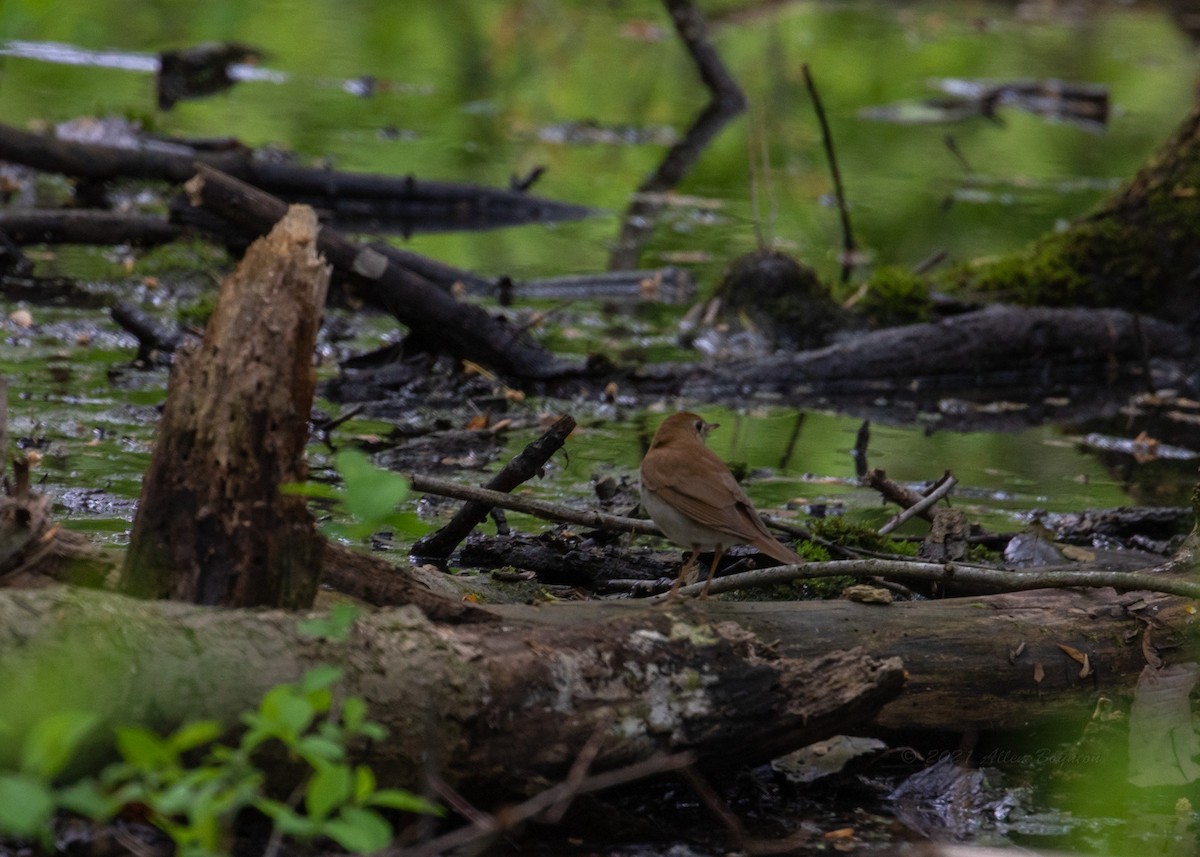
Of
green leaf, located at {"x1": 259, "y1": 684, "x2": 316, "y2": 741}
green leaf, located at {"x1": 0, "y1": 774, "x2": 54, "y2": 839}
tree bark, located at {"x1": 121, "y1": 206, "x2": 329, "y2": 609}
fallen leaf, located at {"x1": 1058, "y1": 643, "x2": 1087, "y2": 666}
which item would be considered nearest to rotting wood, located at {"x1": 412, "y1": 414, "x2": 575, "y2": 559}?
tree bark, located at {"x1": 121, "y1": 206, "x2": 329, "y2": 609}

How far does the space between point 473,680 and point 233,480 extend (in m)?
0.71

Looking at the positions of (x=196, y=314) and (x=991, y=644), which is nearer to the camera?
(x=991, y=644)

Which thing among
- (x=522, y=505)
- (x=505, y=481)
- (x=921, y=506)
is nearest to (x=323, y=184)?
(x=505, y=481)

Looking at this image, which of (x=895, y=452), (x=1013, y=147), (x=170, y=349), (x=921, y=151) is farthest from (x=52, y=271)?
(x=1013, y=147)

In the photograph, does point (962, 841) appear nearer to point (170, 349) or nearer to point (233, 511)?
point (233, 511)

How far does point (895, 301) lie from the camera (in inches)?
391

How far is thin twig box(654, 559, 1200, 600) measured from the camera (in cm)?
413

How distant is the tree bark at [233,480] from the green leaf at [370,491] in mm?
671

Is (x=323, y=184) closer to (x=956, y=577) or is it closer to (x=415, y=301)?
(x=415, y=301)

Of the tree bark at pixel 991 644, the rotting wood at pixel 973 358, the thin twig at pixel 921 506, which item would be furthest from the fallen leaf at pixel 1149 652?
the rotting wood at pixel 973 358

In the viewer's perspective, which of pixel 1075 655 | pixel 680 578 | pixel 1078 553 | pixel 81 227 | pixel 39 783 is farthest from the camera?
pixel 81 227

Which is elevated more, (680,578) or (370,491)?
(370,491)

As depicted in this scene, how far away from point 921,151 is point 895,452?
10729mm

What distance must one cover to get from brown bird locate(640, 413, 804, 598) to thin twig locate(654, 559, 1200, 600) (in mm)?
53
